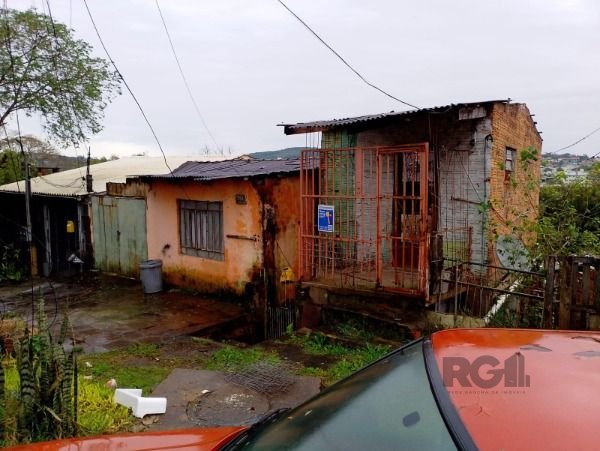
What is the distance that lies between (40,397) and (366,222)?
274 inches

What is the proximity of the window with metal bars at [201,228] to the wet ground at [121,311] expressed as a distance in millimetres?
1037

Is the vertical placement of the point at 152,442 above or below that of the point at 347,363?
above

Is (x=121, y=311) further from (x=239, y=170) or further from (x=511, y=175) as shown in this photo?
(x=511, y=175)

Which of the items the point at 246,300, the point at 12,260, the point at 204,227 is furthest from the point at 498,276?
the point at 12,260

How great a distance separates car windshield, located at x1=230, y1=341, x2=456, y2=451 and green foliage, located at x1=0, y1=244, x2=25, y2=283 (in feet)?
47.1

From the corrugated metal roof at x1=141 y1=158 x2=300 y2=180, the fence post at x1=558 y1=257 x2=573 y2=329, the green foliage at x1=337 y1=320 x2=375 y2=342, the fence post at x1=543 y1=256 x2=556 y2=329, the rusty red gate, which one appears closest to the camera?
the fence post at x1=558 y1=257 x2=573 y2=329

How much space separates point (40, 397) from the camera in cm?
375

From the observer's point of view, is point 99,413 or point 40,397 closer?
point 40,397

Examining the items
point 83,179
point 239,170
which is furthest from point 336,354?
point 83,179

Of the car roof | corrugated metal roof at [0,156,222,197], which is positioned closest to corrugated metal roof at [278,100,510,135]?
the car roof

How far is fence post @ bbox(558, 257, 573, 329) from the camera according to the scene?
5.12m

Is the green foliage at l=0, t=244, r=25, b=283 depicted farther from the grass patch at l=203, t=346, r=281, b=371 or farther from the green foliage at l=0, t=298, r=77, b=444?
the green foliage at l=0, t=298, r=77, b=444

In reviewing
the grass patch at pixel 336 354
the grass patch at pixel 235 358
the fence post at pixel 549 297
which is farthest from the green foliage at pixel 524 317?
the grass patch at pixel 235 358

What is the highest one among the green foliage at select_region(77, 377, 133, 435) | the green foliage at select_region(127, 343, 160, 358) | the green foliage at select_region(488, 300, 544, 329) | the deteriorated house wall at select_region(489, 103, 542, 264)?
the deteriorated house wall at select_region(489, 103, 542, 264)
